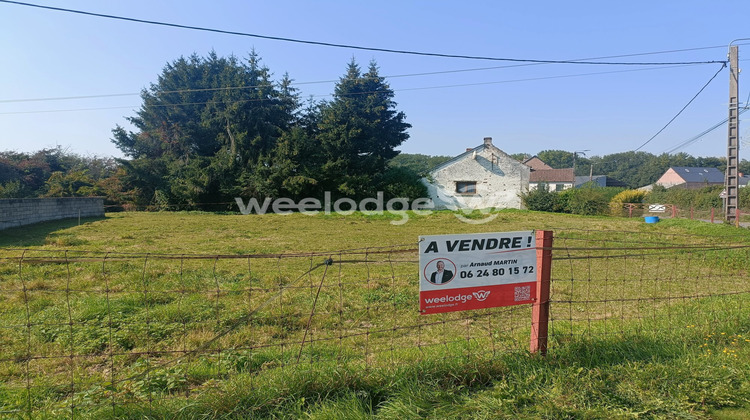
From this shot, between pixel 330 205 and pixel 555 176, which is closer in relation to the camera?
pixel 330 205

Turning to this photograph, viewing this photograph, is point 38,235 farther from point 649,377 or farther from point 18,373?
point 649,377

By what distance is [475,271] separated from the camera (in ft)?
9.45

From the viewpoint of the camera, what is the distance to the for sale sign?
280 cm

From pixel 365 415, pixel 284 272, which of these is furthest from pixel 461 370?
pixel 284 272

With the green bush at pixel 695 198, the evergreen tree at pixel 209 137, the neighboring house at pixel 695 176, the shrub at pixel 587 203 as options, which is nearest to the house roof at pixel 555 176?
the green bush at pixel 695 198

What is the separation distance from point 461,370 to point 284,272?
16.2 ft

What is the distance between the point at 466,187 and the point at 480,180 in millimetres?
1154

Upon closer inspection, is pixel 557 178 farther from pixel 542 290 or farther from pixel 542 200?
pixel 542 290

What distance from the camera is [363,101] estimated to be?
3089 cm

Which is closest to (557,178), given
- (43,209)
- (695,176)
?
(695,176)

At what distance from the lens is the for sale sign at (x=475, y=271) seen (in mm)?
2797

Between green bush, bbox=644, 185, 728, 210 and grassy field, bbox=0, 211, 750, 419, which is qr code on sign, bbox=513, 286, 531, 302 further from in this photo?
green bush, bbox=644, 185, 728, 210

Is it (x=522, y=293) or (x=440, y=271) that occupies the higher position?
(x=440, y=271)

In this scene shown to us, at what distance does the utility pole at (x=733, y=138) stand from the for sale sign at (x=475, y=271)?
16.0 meters
